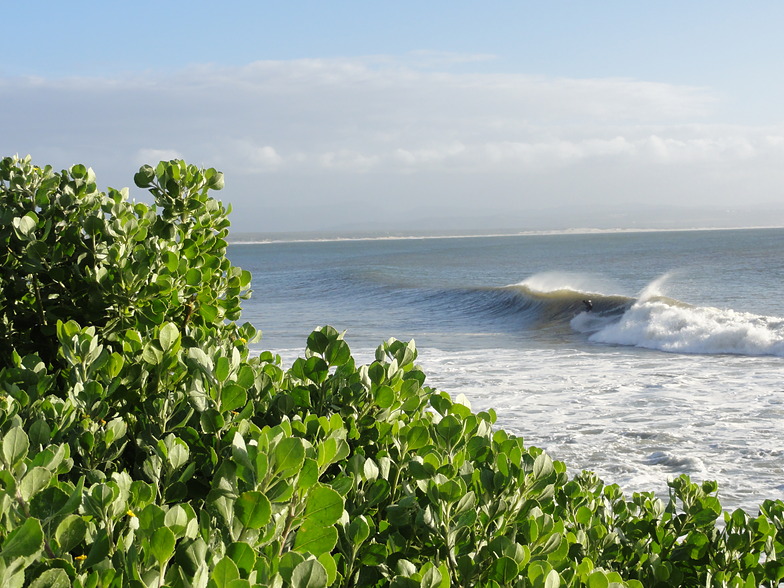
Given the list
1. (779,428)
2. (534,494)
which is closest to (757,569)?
(534,494)

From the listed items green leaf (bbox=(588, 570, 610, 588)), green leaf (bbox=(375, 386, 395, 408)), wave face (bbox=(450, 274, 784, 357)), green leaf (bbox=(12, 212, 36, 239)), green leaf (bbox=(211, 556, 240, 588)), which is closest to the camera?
green leaf (bbox=(211, 556, 240, 588))

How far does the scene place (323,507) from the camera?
3.55ft

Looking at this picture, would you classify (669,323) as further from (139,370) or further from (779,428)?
(139,370)

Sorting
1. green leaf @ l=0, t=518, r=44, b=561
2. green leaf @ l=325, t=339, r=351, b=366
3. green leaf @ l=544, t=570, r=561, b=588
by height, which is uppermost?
green leaf @ l=325, t=339, r=351, b=366

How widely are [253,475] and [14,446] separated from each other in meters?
0.38

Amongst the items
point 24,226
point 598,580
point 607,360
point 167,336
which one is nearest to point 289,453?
point 598,580

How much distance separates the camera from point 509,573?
4.02ft

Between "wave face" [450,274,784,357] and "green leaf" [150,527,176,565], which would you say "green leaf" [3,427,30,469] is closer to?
"green leaf" [150,527,176,565]

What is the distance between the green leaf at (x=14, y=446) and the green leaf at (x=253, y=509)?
0.36 meters

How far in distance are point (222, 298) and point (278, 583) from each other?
252 centimetres

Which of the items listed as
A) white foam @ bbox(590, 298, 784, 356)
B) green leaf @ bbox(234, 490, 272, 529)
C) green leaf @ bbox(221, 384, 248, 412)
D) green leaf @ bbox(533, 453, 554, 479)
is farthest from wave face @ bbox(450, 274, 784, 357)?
green leaf @ bbox(234, 490, 272, 529)

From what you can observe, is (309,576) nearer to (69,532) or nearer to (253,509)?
(253,509)

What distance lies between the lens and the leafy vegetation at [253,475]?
1.02 meters

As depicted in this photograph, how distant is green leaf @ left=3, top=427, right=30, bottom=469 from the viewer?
3.58ft
